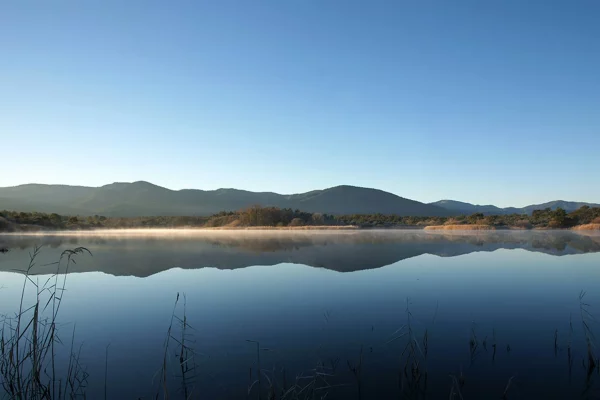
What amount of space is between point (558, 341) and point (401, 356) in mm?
2627

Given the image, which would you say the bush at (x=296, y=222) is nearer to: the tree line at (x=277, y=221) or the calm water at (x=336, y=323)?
the tree line at (x=277, y=221)

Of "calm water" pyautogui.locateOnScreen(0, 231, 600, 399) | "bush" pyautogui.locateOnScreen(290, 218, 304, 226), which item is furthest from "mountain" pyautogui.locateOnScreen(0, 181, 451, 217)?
"calm water" pyautogui.locateOnScreen(0, 231, 600, 399)

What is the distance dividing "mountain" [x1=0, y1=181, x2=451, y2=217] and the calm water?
448 feet

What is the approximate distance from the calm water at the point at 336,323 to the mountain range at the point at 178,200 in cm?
13657

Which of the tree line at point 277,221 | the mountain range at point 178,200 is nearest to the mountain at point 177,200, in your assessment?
the mountain range at point 178,200

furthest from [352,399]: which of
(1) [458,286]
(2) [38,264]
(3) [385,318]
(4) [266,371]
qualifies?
(2) [38,264]

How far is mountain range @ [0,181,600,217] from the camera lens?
477 ft

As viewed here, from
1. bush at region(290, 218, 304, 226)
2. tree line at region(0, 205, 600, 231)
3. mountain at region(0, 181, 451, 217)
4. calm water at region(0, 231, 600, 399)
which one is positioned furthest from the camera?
mountain at region(0, 181, 451, 217)

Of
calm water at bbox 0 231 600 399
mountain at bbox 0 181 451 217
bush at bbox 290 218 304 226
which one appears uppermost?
mountain at bbox 0 181 451 217

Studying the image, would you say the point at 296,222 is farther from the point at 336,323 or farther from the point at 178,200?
the point at 178,200

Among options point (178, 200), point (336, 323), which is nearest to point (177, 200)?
point (178, 200)

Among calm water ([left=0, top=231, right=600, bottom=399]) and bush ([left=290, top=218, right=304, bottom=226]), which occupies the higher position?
bush ([left=290, top=218, right=304, bottom=226])

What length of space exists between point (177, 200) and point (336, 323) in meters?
162

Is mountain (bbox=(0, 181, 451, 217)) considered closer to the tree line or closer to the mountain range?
the mountain range
